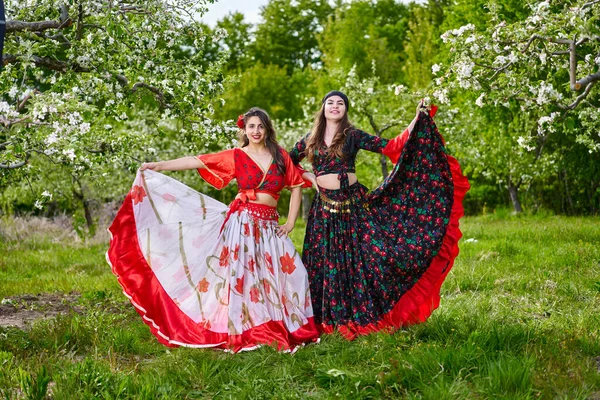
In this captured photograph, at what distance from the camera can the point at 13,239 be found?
12406 mm

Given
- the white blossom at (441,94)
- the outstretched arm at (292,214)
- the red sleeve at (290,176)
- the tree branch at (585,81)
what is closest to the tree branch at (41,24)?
the red sleeve at (290,176)

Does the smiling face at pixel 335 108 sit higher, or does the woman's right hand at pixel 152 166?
the smiling face at pixel 335 108

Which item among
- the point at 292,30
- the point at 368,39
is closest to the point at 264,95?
the point at 368,39

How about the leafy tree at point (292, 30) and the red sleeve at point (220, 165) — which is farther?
the leafy tree at point (292, 30)

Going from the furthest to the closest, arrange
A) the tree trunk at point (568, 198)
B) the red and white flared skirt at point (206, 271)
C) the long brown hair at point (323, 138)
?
the tree trunk at point (568, 198) < the long brown hair at point (323, 138) < the red and white flared skirt at point (206, 271)

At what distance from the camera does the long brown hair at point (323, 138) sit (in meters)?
5.26

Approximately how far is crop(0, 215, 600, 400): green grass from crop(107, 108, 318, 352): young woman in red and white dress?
0.26m

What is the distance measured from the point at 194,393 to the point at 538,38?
3922 millimetres

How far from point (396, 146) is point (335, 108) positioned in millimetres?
583

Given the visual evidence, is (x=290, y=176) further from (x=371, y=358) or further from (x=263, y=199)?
(x=371, y=358)

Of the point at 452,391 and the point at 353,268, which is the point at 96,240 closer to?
the point at 353,268

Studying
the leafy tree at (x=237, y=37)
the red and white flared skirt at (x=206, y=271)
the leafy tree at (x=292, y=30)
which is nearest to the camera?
the red and white flared skirt at (x=206, y=271)

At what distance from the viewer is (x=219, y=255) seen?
16.6ft

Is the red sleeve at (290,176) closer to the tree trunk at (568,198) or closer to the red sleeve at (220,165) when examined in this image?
the red sleeve at (220,165)
